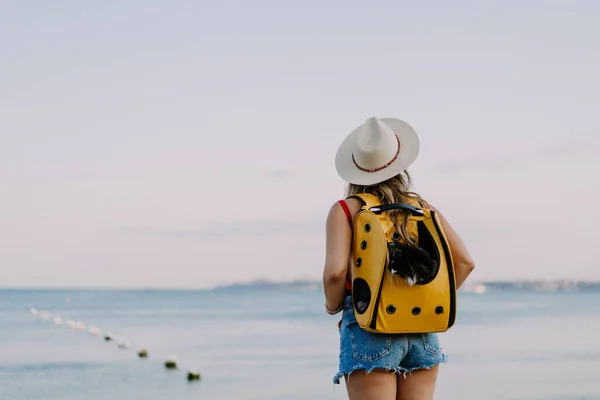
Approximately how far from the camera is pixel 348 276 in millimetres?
3131

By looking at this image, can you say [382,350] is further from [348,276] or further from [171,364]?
[171,364]

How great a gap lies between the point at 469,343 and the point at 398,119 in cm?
1011

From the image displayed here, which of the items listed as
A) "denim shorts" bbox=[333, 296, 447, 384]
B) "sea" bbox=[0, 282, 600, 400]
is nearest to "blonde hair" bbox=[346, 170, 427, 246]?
"denim shorts" bbox=[333, 296, 447, 384]

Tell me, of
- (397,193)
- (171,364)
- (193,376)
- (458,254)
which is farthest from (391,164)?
(171,364)

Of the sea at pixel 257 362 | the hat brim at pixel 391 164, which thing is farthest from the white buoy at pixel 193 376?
the hat brim at pixel 391 164

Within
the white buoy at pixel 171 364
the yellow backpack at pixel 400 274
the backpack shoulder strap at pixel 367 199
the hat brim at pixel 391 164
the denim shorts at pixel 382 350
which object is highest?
the white buoy at pixel 171 364

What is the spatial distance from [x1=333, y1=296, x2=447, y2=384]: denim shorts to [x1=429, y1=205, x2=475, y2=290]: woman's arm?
0.79 ft

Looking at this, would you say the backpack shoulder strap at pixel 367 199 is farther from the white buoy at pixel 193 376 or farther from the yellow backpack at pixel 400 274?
the white buoy at pixel 193 376

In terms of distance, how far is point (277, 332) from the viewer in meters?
16.8

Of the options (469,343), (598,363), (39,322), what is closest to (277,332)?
(469,343)

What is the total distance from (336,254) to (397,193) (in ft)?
1.11

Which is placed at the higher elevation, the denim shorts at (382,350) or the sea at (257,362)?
the sea at (257,362)

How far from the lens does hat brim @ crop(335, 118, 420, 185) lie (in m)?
3.20

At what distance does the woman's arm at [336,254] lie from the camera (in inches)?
118
